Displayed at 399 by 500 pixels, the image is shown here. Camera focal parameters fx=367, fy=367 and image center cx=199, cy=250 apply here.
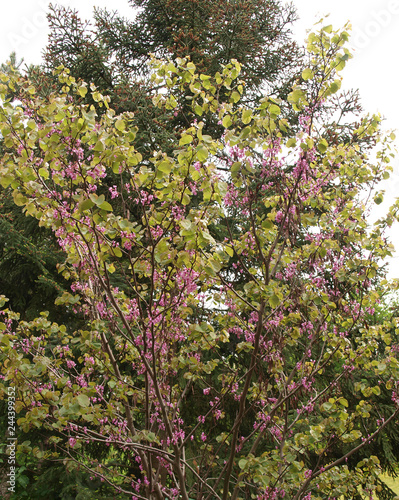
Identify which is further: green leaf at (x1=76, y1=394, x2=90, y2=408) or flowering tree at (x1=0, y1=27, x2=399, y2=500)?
flowering tree at (x1=0, y1=27, x2=399, y2=500)

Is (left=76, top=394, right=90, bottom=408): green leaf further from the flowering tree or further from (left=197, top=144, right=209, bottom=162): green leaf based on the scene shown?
(left=197, top=144, right=209, bottom=162): green leaf

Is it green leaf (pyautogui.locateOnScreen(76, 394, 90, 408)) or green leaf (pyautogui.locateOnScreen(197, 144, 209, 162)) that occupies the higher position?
green leaf (pyautogui.locateOnScreen(197, 144, 209, 162))

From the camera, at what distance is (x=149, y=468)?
2660mm

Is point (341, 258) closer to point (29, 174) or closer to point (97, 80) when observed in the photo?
point (29, 174)

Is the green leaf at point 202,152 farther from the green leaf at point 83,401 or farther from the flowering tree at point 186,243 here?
the green leaf at point 83,401

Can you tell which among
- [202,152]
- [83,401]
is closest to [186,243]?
[202,152]

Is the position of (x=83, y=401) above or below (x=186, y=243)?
below

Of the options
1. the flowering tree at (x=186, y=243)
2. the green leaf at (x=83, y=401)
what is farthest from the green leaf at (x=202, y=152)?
the green leaf at (x=83, y=401)

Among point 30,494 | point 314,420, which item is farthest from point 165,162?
point 30,494

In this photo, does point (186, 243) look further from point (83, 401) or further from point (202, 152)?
point (83, 401)

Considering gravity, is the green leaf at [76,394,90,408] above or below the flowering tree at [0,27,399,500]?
below

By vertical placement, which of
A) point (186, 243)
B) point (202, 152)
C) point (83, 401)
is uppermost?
point (202, 152)

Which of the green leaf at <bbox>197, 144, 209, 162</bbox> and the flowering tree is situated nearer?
the green leaf at <bbox>197, 144, 209, 162</bbox>

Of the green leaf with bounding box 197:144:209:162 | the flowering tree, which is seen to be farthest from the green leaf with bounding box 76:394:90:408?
the green leaf with bounding box 197:144:209:162
